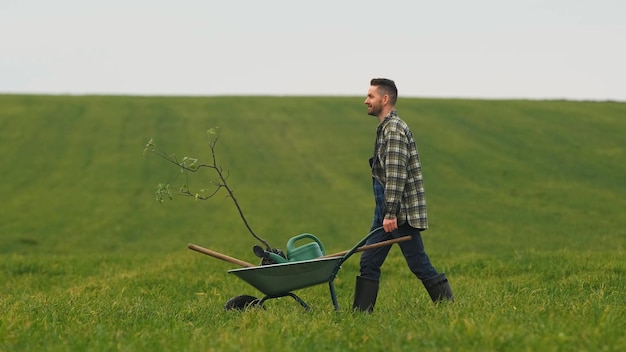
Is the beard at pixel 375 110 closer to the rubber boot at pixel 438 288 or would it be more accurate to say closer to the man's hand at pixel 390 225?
the man's hand at pixel 390 225

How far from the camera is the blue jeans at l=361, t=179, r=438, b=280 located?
6.37 m

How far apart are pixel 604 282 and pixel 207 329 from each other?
14.9ft

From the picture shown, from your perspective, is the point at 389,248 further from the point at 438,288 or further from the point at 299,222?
the point at 299,222

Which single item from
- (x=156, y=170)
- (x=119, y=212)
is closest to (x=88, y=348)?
(x=119, y=212)

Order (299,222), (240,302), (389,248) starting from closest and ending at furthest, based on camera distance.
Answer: (389,248)
(240,302)
(299,222)

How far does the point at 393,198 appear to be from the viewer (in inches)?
243

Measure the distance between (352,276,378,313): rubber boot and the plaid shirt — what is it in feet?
1.89

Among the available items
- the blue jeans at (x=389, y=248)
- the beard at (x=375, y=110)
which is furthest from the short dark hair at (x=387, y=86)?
the blue jeans at (x=389, y=248)

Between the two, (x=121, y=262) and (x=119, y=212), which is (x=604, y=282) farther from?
(x=119, y=212)

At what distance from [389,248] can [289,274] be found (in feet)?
2.83

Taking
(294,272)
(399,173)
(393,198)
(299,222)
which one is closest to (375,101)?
(399,173)

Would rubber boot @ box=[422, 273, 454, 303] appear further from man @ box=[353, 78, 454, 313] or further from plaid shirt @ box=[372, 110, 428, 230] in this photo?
plaid shirt @ box=[372, 110, 428, 230]

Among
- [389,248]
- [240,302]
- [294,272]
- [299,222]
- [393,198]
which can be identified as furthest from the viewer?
[299,222]

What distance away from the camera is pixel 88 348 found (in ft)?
14.6
